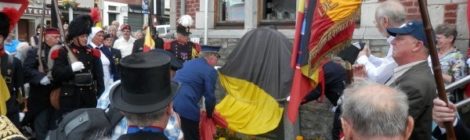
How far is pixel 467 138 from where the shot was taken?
318cm

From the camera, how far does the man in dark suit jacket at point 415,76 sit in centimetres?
286

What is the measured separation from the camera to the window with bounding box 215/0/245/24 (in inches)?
323

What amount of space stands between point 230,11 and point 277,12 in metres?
1.15

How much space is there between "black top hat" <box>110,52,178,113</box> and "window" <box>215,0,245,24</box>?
5718 millimetres

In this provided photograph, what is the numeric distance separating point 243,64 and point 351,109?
4.92 m

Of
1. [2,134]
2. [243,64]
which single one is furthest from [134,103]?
[243,64]

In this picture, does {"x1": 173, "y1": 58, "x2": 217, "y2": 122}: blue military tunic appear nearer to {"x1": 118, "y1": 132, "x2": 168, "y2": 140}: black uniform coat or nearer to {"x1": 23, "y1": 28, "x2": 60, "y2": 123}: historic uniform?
{"x1": 23, "y1": 28, "x2": 60, "y2": 123}: historic uniform

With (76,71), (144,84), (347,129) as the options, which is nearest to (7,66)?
(76,71)

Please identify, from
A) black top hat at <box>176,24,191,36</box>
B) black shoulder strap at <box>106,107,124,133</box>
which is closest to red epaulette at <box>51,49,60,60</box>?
black top hat at <box>176,24,191,36</box>

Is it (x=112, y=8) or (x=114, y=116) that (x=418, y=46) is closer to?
(x=114, y=116)

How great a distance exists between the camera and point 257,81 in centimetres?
670

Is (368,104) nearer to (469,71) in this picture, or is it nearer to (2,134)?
(2,134)

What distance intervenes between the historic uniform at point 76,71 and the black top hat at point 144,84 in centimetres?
318

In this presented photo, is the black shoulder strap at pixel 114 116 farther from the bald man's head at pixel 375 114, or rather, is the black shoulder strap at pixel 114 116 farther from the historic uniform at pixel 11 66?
the historic uniform at pixel 11 66
